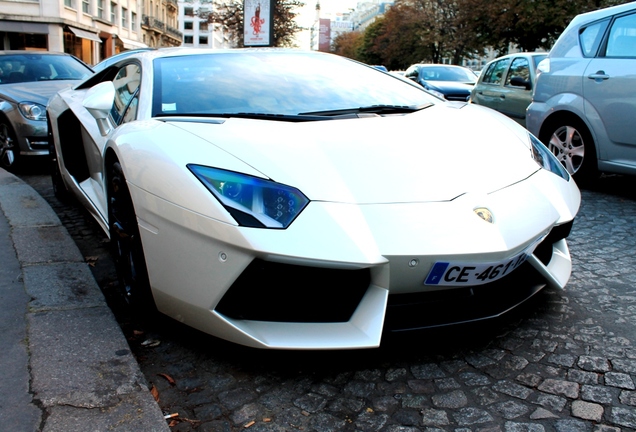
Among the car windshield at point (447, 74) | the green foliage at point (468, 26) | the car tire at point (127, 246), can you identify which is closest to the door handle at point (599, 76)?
the car tire at point (127, 246)

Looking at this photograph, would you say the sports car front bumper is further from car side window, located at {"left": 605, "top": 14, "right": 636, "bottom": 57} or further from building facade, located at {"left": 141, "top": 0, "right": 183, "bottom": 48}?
building facade, located at {"left": 141, "top": 0, "right": 183, "bottom": 48}

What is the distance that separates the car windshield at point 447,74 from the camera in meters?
15.4

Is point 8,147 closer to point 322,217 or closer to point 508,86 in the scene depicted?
point 322,217

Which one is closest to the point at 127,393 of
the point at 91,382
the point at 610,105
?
the point at 91,382

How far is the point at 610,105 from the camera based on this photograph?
475cm

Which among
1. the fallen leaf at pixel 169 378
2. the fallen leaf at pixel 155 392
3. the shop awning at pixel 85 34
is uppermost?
the shop awning at pixel 85 34

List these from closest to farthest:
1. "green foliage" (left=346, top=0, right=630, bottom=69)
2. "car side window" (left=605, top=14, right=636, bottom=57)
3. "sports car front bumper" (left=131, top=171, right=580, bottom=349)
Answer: "sports car front bumper" (left=131, top=171, right=580, bottom=349), "car side window" (left=605, top=14, right=636, bottom=57), "green foliage" (left=346, top=0, right=630, bottom=69)

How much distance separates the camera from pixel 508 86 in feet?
28.1

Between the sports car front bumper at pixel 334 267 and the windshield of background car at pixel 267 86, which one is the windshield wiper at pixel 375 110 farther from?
the sports car front bumper at pixel 334 267

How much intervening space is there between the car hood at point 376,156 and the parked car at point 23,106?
4271 millimetres

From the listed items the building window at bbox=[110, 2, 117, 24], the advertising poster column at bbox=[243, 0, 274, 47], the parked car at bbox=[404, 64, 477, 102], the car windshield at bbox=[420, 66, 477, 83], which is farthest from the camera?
the building window at bbox=[110, 2, 117, 24]

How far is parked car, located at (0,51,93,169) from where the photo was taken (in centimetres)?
604

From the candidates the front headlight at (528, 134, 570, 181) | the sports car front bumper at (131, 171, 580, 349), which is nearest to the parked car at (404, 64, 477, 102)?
the front headlight at (528, 134, 570, 181)

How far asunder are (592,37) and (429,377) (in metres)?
4.15
